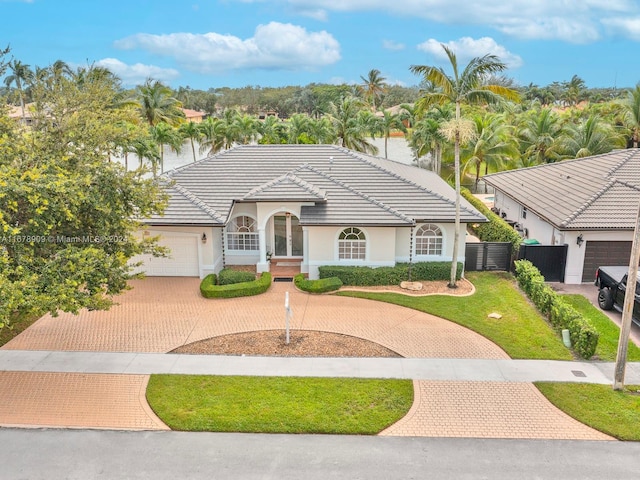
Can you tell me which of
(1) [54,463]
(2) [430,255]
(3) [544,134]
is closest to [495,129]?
(3) [544,134]

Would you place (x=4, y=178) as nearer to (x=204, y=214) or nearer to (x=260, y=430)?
(x=260, y=430)

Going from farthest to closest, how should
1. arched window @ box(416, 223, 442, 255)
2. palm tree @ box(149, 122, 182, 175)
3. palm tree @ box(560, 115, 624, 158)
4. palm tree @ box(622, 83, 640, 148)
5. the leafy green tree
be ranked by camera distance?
palm tree @ box(149, 122, 182, 175) < palm tree @ box(622, 83, 640, 148) < palm tree @ box(560, 115, 624, 158) < arched window @ box(416, 223, 442, 255) < the leafy green tree

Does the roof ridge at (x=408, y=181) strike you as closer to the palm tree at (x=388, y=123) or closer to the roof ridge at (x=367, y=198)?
the roof ridge at (x=367, y=198)

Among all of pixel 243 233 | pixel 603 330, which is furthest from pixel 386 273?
pixel 603 330

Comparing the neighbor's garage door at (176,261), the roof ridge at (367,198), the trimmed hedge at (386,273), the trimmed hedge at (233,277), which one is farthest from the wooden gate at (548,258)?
the neighbor's garage door at (176,261)

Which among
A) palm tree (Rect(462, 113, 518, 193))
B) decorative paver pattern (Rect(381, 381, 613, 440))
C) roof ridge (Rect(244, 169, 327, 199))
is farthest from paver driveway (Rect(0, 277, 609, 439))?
palm tree (Rect(462, 113, 518, 193))

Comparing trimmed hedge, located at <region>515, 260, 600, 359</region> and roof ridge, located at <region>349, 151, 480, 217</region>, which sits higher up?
roof ridge, located at <region>349, 151, 480, 217</region>

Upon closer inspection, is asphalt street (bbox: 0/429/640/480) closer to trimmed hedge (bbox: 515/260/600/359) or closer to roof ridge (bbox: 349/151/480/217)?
trimmed hedge (bbox: 515/260/600/359)
